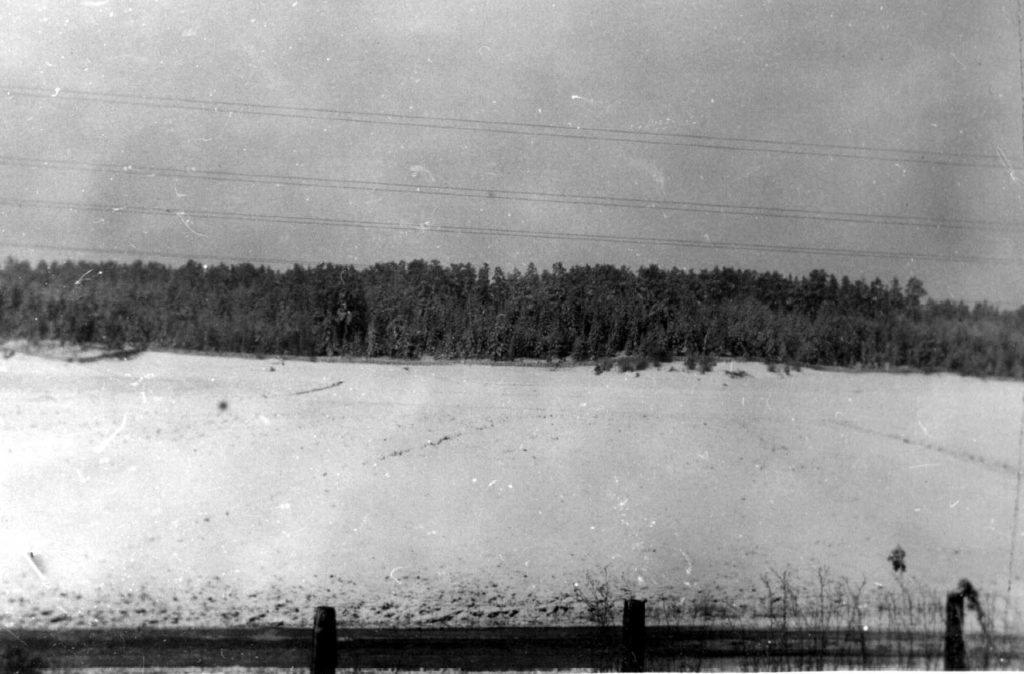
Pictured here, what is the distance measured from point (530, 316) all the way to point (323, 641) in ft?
7.30

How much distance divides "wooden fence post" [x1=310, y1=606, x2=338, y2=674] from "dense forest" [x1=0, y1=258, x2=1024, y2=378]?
62.0 inches

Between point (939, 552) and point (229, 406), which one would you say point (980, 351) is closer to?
point (939, 552)

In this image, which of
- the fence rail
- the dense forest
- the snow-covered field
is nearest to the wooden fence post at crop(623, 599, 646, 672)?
the fence rail

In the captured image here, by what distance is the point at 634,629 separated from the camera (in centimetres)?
452

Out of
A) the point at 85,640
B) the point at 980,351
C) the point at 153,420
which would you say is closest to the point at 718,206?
the point at 980,351

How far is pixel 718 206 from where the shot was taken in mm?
5242

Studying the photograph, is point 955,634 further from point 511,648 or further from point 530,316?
point 530,316

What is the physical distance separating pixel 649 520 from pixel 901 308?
6.94ft

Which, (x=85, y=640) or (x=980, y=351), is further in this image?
(x=980, y=351)

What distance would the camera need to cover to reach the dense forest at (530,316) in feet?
16.5

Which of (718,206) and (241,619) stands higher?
(718,206)

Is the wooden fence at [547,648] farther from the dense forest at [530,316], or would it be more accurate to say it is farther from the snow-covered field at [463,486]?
the dense forest at [530,316]

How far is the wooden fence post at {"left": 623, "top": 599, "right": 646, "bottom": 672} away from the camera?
4.48m

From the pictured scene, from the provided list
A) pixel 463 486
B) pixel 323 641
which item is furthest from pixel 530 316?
pixel 323 641
